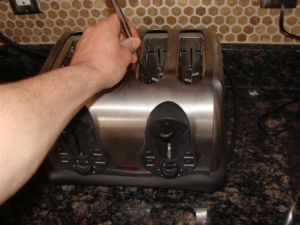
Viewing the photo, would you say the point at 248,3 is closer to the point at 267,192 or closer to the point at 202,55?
the point at 202,55

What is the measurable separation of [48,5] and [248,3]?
18.7 inches

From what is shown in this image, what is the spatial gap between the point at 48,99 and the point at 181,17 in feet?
1.58

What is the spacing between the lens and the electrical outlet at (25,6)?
0.85 metres

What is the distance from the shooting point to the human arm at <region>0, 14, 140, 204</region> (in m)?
0.40

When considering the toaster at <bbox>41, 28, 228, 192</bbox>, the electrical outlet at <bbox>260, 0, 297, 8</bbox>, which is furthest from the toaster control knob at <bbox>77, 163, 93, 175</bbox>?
the electrical outlet at <bbox>260, 0, 297, 8</bbox>

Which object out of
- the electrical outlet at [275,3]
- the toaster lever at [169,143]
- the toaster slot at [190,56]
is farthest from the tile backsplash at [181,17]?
the toaster lever at [169,143]

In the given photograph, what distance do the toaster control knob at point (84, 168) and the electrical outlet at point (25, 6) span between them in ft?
1.45

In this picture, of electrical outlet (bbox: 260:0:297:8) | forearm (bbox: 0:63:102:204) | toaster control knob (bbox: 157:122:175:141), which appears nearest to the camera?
forearm (bbox: 0:63:102:204)

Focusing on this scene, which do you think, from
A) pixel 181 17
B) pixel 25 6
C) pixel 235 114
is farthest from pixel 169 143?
pixel 25 6

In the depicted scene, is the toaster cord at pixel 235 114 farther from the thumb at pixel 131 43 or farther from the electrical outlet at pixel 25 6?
the electrical outlet at pixel 25 6

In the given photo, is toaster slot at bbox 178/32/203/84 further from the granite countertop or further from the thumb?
the granite countertop

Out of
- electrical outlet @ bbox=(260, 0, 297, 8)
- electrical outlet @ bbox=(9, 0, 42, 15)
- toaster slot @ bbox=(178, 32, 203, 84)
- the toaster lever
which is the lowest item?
the toaster lever

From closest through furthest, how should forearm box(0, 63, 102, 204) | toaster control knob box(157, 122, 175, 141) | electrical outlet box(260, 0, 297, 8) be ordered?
1. forearm box(0, 63, 102, 204)
2. toaster control knob box(157, 122, 175, 141)
3. electrical outlet box(260, 0, 297, 8)

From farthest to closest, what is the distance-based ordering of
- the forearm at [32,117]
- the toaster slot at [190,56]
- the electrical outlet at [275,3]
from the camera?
1. the electrical outlet at [275,3]
2. the toaster slot at [190,56]
3. the forearm at [32,117]
